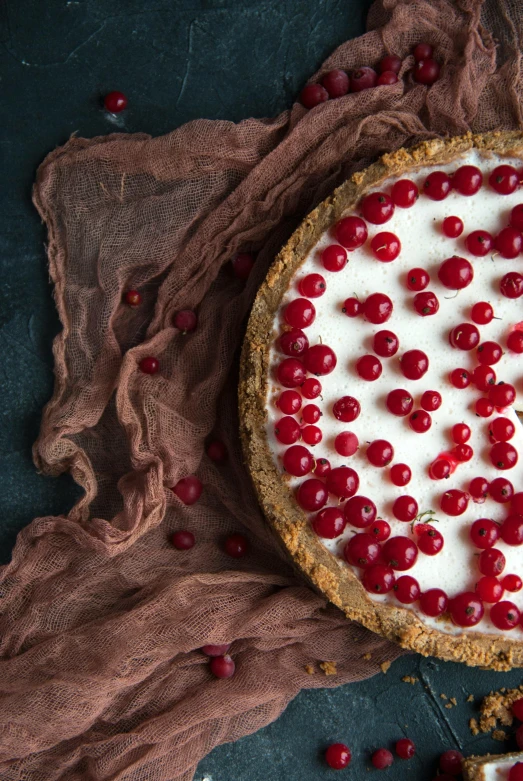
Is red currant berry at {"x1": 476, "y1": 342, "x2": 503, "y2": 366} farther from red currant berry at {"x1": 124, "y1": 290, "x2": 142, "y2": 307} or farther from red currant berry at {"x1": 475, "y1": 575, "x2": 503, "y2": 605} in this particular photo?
red currant berry at {"x1": 124, "y1": 290, "x2": 142, "y2": 307}

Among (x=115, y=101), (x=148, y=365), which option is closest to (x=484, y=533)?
(x=148, y=365)

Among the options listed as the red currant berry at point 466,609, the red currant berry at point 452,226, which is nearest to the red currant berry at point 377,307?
the red currant berry at point 452,226

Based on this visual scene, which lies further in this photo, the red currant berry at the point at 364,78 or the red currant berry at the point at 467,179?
the red currant berry at the point at 364,78

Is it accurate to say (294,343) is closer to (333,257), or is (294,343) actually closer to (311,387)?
(311,387)

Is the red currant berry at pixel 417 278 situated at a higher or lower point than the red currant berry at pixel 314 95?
lower

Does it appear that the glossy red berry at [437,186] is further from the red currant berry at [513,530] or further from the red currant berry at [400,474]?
the red currant berry at [513,530]

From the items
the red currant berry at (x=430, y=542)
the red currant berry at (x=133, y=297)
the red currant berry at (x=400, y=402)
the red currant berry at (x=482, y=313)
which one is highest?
the red currant berry at (x=133, y=297)
